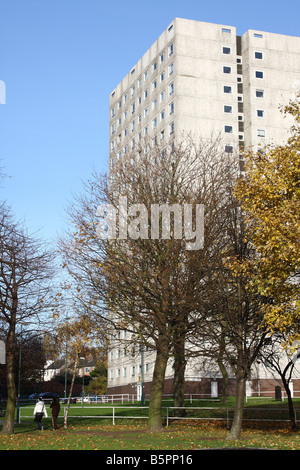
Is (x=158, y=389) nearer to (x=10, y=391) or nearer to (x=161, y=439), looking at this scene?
(x=161, y=439)

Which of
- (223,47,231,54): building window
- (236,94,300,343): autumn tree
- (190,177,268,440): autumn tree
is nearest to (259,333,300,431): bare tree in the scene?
(236,94,300,343): autumn tree

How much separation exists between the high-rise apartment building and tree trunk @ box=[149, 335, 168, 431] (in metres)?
44.7

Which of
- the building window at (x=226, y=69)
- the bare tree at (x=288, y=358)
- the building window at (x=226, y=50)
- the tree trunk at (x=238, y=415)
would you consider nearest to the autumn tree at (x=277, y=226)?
the bare tree at (x=288, y=358)

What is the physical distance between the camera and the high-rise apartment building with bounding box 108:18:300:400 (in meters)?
73.3

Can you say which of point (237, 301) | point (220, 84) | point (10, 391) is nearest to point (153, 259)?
point (237, 301)

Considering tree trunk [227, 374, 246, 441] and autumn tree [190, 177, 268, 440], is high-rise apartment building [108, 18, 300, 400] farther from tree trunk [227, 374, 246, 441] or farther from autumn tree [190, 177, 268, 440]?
tree trunk [227, 374, 246, 441]

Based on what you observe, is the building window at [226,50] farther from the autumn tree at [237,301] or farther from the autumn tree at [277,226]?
the autumn tree at [277,226]

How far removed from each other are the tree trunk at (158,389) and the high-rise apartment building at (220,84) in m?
44.7

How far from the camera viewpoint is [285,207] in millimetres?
20500

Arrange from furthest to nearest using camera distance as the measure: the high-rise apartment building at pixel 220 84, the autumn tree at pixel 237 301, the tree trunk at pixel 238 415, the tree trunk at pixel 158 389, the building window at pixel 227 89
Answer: the building window at pixel 227 89, the high-rise apartment building at pixel 220 84, the tree trunk at pixel 158 389, the autumn tree at pixel 237 301, the tree trunk at pixel 238 415

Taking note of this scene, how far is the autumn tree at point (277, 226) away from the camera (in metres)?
19.7
